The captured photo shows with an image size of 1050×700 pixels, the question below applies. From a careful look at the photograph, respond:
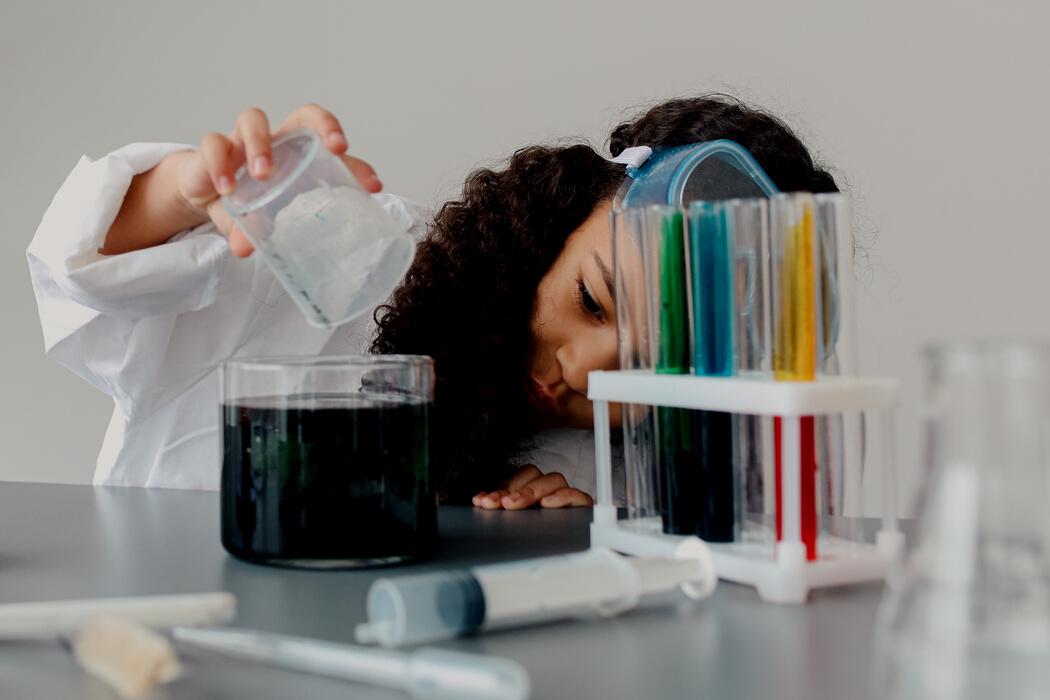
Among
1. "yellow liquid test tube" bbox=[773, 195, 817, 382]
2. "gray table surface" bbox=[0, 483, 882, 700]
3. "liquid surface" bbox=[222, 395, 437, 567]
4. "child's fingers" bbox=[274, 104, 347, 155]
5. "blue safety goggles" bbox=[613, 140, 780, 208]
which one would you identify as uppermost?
"child's fingers" bbox=[274, 104, 347, 155]

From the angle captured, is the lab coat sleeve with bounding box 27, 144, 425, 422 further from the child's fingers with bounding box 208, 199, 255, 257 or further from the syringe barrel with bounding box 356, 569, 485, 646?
the syringe barrel with bounding box 356, 569, 485, 646

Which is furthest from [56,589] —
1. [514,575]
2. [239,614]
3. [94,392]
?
[94,392]

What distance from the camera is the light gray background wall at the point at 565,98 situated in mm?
1869

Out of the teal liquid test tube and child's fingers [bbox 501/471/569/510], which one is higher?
the teal liquid test tube

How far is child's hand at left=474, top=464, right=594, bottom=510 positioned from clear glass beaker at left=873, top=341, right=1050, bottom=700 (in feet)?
1.68

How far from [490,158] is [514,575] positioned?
5.86ft

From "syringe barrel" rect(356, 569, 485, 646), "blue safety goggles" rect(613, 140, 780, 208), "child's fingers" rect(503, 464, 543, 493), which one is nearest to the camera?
"syringe barrel" rect(356, 569, 485, 646)

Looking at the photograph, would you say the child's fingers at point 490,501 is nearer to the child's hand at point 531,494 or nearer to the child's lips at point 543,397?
the child's hand at point 531,494

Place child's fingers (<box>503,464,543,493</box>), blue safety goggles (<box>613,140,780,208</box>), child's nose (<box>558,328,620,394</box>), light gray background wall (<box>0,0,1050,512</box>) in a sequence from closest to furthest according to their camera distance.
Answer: blue safety goggles (<box>613,140,780,208</box>) < child's fingers (<box>503,464,543,493</box>) < child's nose (<box>558,328,620,394</box>) < light gray background wall (<box>0,0,1050,512</box>)

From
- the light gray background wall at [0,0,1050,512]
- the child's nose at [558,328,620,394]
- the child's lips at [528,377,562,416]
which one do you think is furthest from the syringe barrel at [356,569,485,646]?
the light gray background wall at [0,0,1050,512]

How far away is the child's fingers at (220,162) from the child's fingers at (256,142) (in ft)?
0.05

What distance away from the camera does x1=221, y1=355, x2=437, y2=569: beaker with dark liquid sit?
1.72 feet

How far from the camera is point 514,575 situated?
459 mm

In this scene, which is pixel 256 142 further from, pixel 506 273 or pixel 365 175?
pixel 506 273
